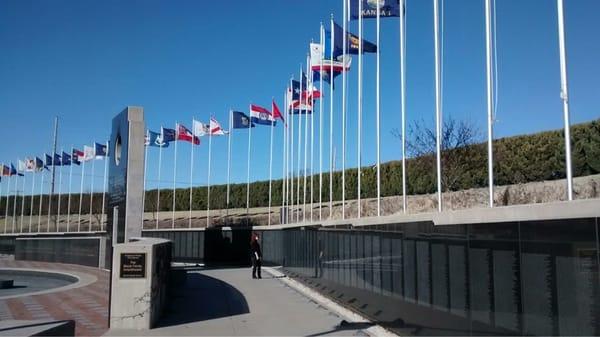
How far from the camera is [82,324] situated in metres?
12.8

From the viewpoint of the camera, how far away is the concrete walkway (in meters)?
11.9

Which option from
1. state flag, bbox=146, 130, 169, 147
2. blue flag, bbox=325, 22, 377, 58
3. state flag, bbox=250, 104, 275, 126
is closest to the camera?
blue flag, bbox=325, 22, 377, 58

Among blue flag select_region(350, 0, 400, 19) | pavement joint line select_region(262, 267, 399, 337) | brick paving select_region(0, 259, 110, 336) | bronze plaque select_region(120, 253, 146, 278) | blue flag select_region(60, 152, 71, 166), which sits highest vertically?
blue flag select_region(350, 0, 400, 19)

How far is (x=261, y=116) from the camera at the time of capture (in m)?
36.4

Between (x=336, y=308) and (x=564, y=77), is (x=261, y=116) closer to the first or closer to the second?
(x=336, y=308)

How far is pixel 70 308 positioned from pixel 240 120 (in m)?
24.2

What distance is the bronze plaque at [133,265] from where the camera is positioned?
12.3 m

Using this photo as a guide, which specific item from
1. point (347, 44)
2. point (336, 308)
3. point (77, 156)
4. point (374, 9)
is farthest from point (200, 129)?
point (336, 308)

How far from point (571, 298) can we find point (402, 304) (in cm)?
512

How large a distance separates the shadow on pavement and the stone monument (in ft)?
10.6

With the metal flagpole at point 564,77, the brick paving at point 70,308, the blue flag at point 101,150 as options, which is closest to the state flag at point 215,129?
the blue flag at point 101,150

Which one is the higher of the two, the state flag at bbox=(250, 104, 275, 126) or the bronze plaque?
the state flag at bbox=(250, 104, 275, 126)

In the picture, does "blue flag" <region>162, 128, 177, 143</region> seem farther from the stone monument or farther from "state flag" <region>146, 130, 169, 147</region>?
the stone monument

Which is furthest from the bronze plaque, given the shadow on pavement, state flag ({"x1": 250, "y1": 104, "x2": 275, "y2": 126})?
state flag ({"x1": 250, "y1": 104, "x2": 275, "y2": 126})
